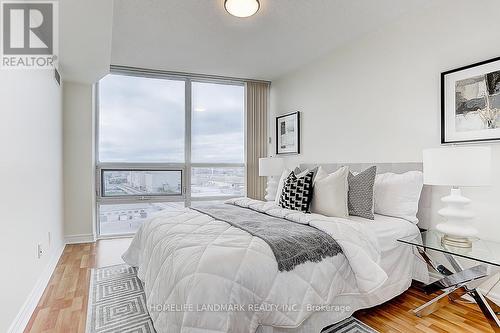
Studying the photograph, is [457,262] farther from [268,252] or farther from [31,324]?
[31,324]

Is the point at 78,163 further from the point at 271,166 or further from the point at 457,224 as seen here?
the point at 457,224

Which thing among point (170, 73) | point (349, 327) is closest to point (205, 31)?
point (170, 73)

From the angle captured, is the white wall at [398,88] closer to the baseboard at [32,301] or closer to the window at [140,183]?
the window at [140,183]

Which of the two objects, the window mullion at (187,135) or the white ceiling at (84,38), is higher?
the white ceiling at (84,38)

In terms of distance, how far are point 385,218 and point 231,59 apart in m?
2.84

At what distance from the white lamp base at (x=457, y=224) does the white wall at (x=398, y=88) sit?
0.36 meters

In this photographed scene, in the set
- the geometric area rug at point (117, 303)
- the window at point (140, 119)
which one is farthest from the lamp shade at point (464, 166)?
the window at point (140, 119)

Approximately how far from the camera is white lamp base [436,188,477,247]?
6.99 ft

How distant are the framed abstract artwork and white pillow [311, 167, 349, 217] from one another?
0.93 m

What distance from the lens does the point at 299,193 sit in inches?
114

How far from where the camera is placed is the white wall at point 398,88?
243cm

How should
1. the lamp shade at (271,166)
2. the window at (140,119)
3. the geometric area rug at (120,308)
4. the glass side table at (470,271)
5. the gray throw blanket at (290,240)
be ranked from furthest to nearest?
1. the window at (140,119)
2. the lamp shade at (271,166)
3. the geometric area rug at (120,308)
4. the glass side table at (470,271)
5. the gray throw blanket at (290,240)

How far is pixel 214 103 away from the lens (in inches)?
205

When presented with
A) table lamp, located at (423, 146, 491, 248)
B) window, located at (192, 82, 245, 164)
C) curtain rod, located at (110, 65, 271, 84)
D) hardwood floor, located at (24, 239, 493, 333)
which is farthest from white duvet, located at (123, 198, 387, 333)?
curtain rod, located at (110, 65, 271, 84)
